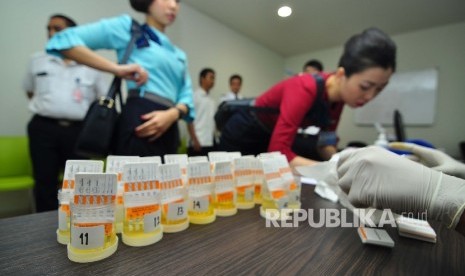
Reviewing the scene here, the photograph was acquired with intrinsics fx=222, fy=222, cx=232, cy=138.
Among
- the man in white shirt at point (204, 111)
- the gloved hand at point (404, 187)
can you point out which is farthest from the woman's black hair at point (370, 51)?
the man in white shirt at point (204, 111)

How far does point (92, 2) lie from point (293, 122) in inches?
93.6

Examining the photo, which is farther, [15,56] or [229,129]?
[15,56]

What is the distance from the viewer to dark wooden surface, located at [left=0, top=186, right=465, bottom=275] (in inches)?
12.1

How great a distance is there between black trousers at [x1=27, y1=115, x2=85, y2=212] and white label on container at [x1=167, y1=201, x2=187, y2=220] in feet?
3.91

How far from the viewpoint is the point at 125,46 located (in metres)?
0.75

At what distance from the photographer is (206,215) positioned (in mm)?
482

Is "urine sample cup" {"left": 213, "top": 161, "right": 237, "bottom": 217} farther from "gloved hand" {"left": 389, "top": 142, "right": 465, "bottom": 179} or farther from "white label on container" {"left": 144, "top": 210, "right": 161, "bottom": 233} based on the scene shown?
"gloved hand" {"left": 389, "top": 142, "right": 465, "bottom": 179}

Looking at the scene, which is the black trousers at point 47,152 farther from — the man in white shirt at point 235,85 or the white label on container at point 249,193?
the man in white shirt at point 235,85

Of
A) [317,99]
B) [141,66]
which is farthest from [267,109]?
[141,66]

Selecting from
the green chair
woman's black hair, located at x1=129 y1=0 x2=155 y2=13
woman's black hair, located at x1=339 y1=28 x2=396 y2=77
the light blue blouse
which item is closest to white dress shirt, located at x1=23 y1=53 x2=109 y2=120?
the green chair

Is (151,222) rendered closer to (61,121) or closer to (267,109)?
(267,109)

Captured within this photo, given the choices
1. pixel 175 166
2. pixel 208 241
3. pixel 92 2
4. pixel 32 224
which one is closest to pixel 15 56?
pixel 92 2

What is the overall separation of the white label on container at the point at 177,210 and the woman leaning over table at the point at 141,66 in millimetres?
358

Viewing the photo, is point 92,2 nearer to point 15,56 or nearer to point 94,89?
point 15,56
